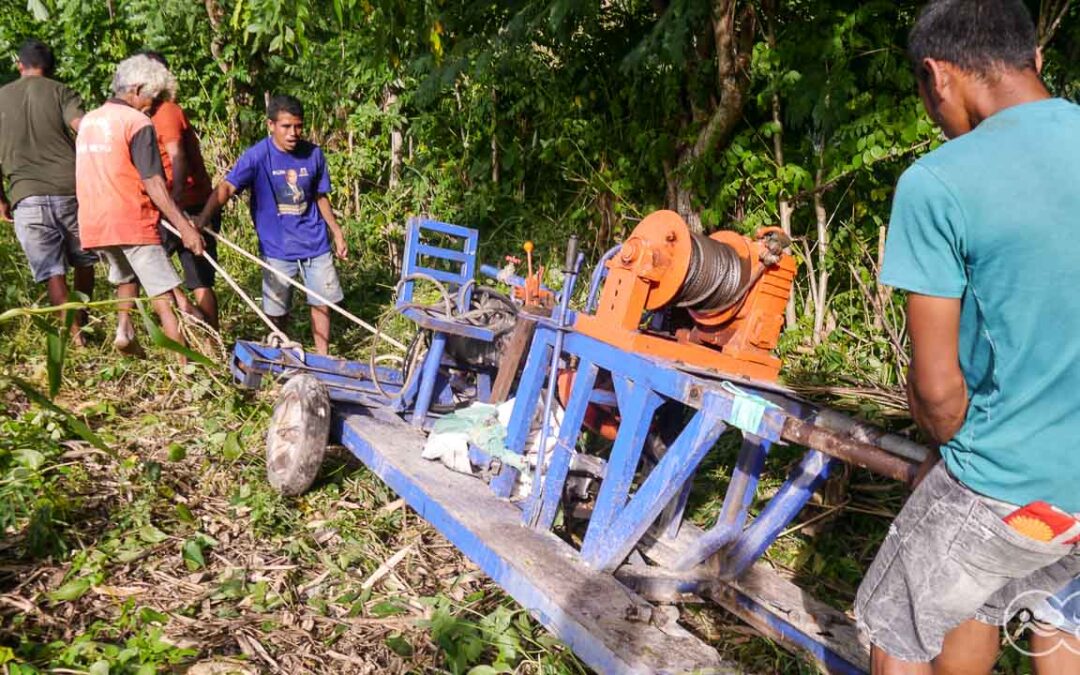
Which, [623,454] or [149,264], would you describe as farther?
[149,264]

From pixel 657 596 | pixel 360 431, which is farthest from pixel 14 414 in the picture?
pixel 657 596

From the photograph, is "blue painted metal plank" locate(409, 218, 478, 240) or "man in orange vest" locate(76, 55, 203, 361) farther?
"blue painted metal plank" locate(409, 218, 478, 240)

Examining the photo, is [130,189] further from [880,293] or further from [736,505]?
[880,293]

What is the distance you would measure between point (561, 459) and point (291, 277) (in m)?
3.45

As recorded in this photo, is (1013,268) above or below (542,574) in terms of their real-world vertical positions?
above

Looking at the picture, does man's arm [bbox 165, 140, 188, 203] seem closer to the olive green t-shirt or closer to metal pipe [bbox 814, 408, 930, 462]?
the olive green t-shirt

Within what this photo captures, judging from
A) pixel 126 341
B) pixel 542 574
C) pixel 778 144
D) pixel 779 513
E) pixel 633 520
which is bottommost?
pixel 126 341

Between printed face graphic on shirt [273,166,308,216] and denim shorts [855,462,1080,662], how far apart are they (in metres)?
4.97

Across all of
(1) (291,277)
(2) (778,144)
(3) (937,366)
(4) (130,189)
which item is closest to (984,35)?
(3) (937,366)

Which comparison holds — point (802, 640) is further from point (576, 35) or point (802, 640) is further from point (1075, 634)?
point (576, 35)

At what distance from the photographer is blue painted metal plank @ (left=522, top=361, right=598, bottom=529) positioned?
3578 mm

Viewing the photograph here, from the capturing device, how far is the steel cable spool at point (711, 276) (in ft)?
12.0

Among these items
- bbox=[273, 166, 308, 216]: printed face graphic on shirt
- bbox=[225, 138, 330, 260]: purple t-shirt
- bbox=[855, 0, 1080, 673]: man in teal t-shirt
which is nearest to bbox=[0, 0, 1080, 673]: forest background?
bbox=[225, 138, 330, 260]: purple t-shirt

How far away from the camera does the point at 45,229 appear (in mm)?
6051
